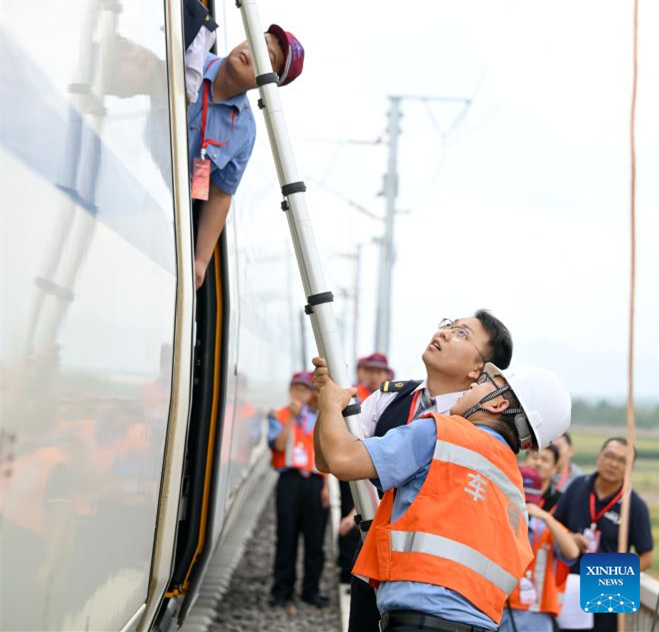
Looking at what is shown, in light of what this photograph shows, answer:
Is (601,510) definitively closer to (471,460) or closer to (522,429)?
(522,429)

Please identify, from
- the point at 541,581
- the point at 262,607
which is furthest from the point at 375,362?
the point at 541,581

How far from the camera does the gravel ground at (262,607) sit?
8.74 meters

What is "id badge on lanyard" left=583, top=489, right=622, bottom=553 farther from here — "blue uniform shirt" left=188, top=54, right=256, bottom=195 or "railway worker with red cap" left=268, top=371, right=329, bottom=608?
"railway worker with red cap" left=268, top=371, right=329, bottom=608

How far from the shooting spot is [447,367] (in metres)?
3.73

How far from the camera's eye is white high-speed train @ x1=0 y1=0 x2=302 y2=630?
2.17 metres

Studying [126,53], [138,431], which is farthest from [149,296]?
[126,53]

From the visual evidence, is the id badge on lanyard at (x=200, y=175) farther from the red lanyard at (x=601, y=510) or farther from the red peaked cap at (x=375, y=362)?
the red peaked cap at (x=375, y=362)

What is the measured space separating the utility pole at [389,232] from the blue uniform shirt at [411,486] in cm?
1724

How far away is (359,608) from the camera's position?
3854 millimetres

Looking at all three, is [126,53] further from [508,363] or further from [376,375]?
[376,375]

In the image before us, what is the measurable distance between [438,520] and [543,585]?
9.75 feet

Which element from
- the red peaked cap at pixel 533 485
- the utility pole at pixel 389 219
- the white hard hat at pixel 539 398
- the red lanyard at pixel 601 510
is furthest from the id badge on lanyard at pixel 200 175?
the utility pole at pixel 389 219

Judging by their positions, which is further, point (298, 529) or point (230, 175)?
point (298, 529)

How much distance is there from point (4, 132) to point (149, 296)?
1146 millimetres
